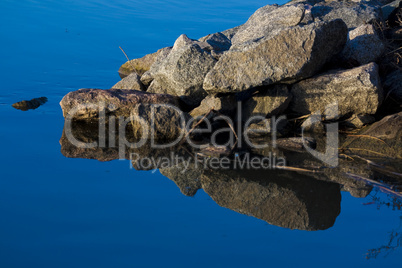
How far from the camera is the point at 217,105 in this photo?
288 inches

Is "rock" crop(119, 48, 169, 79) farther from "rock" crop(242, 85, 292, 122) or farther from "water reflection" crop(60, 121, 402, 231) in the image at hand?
"water reflection" crop(60, 121, 402, 231)

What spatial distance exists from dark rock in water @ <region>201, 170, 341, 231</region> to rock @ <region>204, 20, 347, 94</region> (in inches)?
59.1

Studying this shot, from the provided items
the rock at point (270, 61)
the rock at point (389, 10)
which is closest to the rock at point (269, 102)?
the rock at point (270, 61)

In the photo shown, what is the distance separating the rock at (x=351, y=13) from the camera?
28.9 ft

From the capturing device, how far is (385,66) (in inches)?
321

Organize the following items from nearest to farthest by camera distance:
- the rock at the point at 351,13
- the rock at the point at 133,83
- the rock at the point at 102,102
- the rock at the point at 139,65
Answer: the rock at the point at 102,102 → the rock at the point at 133,83 → the rock at the point at 351,13 → the rock at the point at 139,65

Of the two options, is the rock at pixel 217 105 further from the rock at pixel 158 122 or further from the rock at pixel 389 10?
the rock at pixel 389 10

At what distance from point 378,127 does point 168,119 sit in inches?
112

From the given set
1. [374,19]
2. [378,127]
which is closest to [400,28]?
[374,19]

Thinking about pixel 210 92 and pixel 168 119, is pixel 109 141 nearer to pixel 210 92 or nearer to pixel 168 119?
pixel 168 119

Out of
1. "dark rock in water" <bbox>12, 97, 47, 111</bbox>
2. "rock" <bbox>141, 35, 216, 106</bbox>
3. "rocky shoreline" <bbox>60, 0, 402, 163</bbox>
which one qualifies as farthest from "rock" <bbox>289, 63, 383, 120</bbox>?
"dark rock in water" <bbox>12, 97, 47, 111</bbox>

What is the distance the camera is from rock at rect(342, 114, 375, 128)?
720 centimetres

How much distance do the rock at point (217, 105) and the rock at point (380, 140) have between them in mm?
1709

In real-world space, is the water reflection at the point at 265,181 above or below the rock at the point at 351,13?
below
